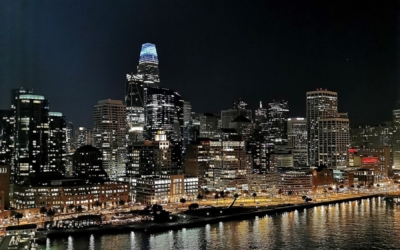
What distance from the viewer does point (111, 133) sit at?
155ft

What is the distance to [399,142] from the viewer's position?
176 ft

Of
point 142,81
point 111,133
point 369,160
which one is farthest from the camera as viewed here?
point 142,81

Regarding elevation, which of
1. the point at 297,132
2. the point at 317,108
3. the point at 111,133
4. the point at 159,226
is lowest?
the point at 159,226

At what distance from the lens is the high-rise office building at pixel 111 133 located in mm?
45031

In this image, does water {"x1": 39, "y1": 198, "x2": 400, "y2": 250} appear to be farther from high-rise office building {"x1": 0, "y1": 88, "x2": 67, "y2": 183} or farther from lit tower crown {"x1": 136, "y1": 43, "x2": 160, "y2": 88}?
lit tower crown {"x1": 136, "y1": 43, "x2": 160, "y2": 88}

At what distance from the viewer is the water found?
16469mm

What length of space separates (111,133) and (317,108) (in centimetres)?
2758

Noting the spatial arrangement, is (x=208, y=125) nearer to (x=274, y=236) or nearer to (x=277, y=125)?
(x=277, y=125)

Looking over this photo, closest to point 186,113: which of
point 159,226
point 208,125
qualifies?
point 208,125

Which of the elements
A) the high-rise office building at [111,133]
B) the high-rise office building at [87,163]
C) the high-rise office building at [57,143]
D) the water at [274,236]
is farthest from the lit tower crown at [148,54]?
the water at [274,236]

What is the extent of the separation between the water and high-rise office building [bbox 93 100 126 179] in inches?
995

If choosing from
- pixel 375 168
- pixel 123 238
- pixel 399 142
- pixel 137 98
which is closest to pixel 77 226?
pixel 123 238

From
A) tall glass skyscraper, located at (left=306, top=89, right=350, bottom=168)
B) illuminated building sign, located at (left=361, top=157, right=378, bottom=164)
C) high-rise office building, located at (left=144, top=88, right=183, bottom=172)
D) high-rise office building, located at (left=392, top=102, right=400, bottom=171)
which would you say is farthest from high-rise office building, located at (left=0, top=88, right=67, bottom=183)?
high-rise office building, located at (left=392, top=102, right=400, bottom=171)

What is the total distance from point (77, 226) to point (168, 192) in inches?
394
